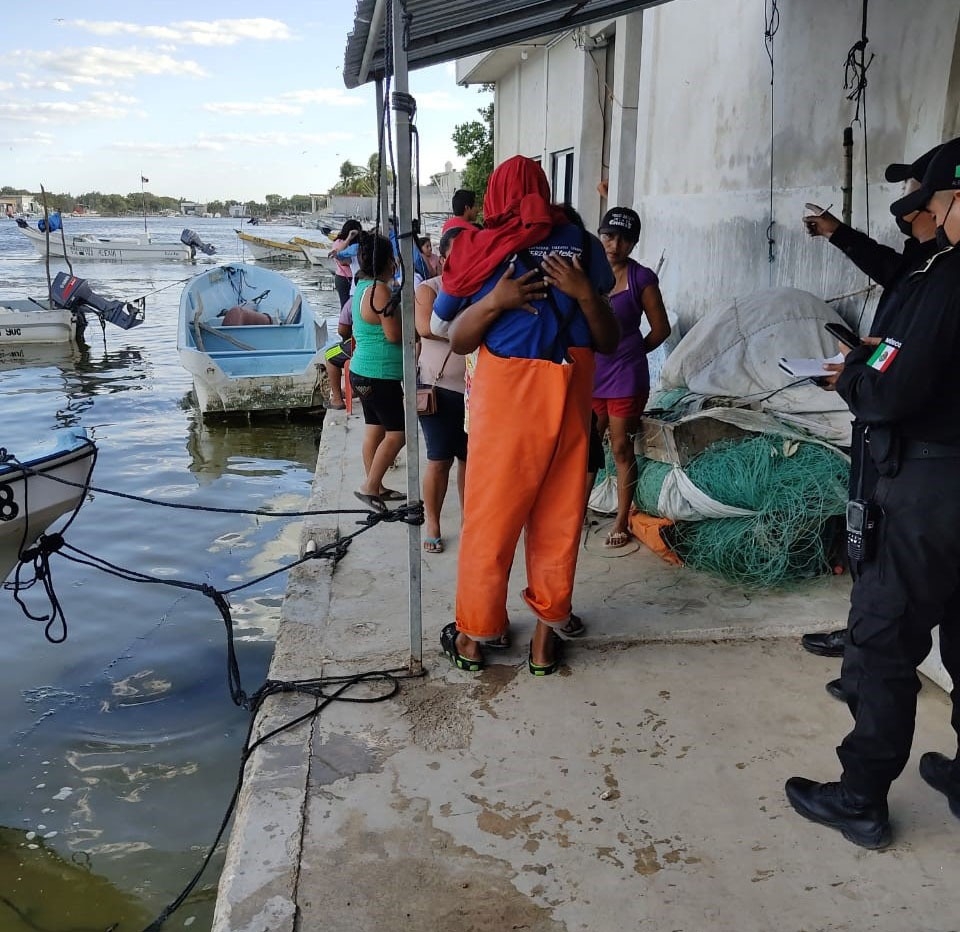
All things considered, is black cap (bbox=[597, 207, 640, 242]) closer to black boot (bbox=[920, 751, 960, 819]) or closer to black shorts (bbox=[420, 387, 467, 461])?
black shorts (bbox=[420, 387, 467, 461])

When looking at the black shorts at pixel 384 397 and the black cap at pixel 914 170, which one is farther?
the black shorts at pixel 384 397

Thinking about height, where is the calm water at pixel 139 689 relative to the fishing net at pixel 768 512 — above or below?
below

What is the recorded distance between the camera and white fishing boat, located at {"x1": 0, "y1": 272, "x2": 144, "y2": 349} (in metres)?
14.8

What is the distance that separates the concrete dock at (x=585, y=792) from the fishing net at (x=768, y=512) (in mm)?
222

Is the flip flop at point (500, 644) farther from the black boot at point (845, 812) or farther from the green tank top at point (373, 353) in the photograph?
the green tank top at point (373, 353)

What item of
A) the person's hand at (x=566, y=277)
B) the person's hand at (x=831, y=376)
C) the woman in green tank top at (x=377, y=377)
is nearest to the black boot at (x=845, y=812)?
the person's hand at (x=831, y=376)

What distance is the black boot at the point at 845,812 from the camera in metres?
2.40

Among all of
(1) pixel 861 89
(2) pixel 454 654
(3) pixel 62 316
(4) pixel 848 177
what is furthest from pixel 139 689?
(3) pixel 62 316

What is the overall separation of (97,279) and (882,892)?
110 ft

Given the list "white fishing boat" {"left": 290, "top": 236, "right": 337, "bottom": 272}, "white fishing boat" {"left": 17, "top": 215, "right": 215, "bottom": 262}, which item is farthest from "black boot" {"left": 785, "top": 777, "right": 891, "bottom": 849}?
"white fishing boat" {"left": 17, "top": 215, "right": 215, "bottom": 262}

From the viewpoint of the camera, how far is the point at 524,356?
3.00 m

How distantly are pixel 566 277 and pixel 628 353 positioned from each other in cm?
151

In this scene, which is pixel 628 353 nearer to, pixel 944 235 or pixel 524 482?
pixel 524 482

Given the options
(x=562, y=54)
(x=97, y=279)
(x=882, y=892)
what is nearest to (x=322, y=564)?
(x=882, y=892)
